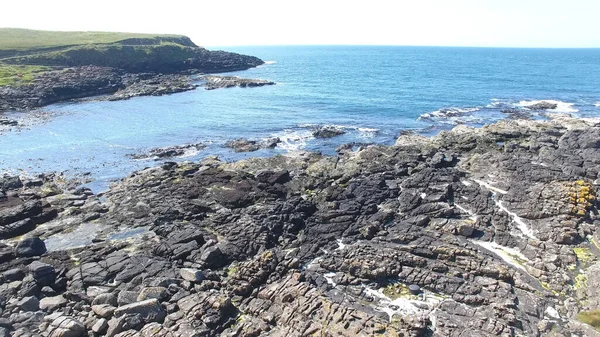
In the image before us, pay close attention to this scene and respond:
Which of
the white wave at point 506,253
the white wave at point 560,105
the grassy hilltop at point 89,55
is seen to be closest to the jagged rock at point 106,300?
the white wave at point 506,253

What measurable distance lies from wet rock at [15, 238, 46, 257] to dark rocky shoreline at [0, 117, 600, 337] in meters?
0.15

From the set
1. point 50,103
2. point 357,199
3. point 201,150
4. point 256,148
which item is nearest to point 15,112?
point 50,103

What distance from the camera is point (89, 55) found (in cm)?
15525

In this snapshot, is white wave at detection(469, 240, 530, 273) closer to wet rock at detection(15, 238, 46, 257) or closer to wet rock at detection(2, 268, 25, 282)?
wet rock at detection(2, 268, 25, 282)

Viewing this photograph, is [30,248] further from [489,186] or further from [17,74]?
[17,74]

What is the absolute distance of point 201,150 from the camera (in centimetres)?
6944

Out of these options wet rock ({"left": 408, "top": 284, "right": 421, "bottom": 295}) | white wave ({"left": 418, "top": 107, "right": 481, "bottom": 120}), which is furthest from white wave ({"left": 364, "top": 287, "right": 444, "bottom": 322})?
white wave ({"left": 418, "top": 107, "right": 481, "bottom": 120})

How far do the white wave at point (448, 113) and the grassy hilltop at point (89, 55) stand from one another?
109805mm

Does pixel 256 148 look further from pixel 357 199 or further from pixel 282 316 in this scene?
pixel 282 316

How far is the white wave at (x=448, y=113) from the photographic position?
296ft

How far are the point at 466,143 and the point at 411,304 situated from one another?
131ft

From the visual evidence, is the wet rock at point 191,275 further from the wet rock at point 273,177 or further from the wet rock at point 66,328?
the wet rock at point 273,177

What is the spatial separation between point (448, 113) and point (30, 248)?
82.4m

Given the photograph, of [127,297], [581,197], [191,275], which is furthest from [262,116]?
[127,297]
